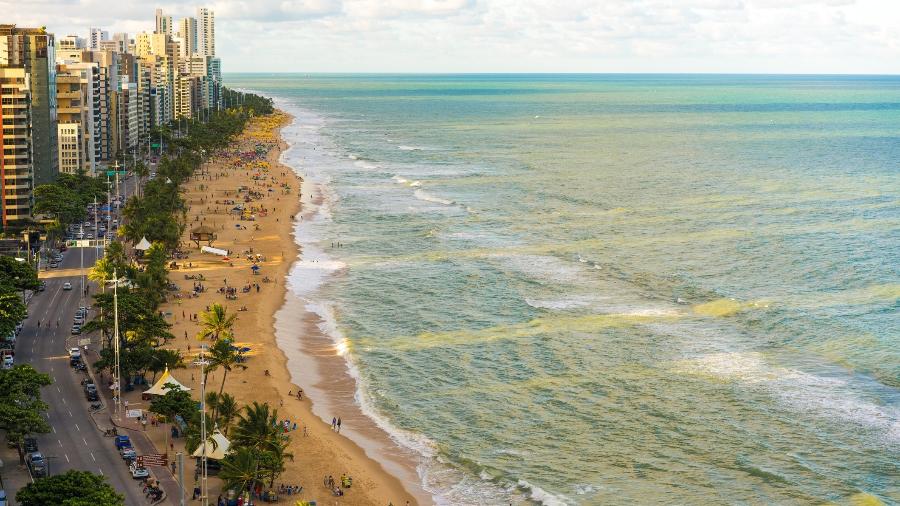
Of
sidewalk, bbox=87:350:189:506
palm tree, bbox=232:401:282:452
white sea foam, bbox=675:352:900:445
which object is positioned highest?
palm tree, bbox=232:401:282:452

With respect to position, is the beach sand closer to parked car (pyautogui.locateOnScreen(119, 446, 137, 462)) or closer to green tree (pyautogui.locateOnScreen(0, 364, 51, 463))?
parked car (pyautogui.locateOnScreen(119, 446, 137, 462))

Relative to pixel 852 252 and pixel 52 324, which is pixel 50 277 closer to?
pixel 52 324

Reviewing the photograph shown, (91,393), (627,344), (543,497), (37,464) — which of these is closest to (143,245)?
(91,393)

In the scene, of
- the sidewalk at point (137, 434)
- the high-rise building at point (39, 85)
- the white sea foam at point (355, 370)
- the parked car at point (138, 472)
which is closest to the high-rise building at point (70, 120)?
the high-rise building at point (39, 85)

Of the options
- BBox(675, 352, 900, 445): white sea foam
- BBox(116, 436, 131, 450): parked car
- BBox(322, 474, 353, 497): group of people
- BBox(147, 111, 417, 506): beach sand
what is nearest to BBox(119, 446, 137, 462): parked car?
BBox(116, 436, 131, 450): parked car

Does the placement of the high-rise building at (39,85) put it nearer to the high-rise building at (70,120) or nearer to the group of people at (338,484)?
the high-rise building at (70,120)

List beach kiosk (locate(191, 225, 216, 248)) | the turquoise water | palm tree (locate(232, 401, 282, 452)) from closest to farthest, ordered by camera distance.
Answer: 1. palm tree (locate(232, 401, 282, 452))
2. the turquoise water
3. beach kiosk (locate(191, 225, 216, 248))

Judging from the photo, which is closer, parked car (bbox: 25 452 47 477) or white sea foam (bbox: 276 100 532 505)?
parked car (bbox: 25 452 47 477)
